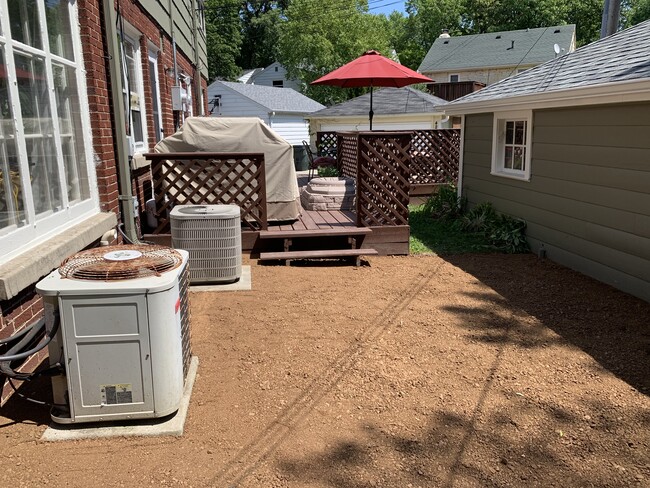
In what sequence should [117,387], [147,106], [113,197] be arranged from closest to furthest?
[117,387] < [113,197] < [147,106]

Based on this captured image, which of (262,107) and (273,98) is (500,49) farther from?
(262,107)

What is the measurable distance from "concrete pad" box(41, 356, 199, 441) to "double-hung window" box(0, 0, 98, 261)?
100 centimetres

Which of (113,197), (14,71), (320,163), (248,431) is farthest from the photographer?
(320,163)

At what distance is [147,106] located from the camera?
7.83 metres

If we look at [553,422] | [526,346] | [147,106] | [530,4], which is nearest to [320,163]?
[147,106]

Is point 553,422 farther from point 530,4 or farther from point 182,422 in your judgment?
point 530,4

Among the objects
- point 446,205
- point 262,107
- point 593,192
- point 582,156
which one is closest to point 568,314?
point 593,192

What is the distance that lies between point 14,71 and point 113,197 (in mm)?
2013

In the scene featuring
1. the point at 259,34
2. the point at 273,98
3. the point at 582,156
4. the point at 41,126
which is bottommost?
the point at 582,156

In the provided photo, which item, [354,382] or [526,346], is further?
[526,346]

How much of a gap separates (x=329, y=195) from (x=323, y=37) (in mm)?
30213

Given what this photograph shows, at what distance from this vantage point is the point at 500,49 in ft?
125

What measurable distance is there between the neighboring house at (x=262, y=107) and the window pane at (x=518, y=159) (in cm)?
1637

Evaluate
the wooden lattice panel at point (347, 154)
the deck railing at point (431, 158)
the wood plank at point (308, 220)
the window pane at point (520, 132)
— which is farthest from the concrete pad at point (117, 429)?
the deck railing at point (431, 158)
